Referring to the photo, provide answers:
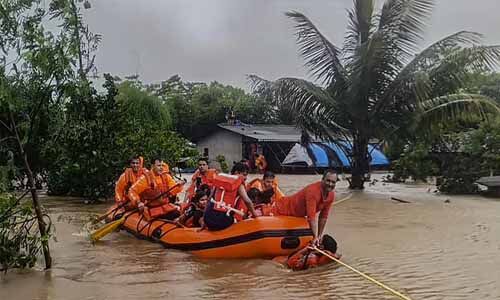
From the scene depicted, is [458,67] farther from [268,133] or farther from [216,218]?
[268,133]

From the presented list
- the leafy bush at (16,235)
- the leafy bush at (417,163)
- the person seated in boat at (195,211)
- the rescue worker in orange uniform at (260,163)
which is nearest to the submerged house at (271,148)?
the rescue worker in orange uniform at (260,163)

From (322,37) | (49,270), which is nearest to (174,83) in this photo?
(322,37)

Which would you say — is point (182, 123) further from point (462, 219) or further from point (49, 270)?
point (49, 270)

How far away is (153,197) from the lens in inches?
463

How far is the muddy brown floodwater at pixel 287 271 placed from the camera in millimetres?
7570

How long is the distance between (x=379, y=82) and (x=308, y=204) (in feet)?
39.7

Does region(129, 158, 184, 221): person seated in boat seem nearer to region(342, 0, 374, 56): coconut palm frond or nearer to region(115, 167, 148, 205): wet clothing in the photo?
region(115, 167, 148, 205): wet clothing

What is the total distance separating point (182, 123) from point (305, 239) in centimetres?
3758

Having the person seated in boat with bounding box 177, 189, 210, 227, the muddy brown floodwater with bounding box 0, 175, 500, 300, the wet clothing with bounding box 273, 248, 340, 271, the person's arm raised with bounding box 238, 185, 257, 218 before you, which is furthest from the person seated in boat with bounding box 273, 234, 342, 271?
the person seated in boat with bounding box 177, 189, 210, 227

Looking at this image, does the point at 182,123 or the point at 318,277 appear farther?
the point at 182,123

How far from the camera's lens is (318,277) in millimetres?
8219

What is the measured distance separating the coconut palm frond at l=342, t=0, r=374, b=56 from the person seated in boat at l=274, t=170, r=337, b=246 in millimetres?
11959

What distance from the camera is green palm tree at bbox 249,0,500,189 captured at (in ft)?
63.2

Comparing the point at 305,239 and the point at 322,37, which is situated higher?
the point at 322,37
